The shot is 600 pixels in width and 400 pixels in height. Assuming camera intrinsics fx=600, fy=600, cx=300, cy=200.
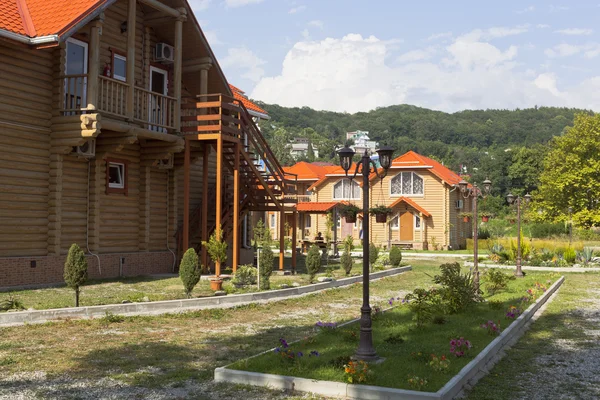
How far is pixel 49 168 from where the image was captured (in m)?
17.6

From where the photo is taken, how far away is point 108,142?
18547mm

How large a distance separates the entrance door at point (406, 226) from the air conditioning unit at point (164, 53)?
2783 cm

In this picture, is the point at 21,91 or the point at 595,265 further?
the point at 595,265

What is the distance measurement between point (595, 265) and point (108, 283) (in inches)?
920

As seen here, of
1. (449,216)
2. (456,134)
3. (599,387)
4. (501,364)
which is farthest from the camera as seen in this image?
(456,134)

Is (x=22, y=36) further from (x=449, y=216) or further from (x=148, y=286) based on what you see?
(x=449, y=216)

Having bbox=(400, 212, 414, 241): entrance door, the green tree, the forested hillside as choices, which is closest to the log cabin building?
bbox=(400, 212, 414, 241): entrance door

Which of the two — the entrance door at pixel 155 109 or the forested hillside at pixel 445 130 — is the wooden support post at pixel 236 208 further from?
the forested hillside at pixel 445 130

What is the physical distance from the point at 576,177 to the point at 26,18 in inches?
1678

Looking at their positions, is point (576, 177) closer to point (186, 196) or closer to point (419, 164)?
point (419, 164)

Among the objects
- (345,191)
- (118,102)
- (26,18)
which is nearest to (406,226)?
(345,191)

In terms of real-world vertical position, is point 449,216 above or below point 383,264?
above

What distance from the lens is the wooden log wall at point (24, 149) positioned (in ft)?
53.4

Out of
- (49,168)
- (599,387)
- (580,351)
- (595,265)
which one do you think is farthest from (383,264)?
(599,387)
